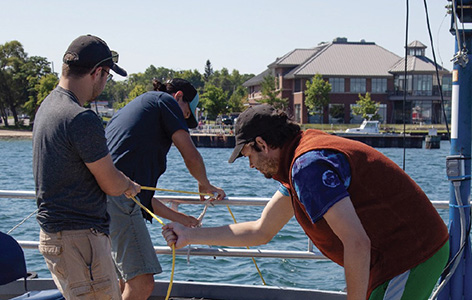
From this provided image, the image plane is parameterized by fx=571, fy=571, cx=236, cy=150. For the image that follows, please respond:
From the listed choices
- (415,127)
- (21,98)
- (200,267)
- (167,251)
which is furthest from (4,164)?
(21,98)

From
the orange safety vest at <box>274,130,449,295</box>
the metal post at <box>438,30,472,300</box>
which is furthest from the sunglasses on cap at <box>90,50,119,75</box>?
the metal post at <box>438,30,472,300</box>

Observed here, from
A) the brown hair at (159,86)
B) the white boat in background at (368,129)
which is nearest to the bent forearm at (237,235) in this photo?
the brown hair at (159,86)

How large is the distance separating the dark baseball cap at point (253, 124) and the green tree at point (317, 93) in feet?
227

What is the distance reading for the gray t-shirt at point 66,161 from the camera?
271 centimetres

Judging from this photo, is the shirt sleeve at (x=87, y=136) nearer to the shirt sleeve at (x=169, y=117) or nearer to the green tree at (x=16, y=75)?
the shirt sleeve at (x=169, y=117)

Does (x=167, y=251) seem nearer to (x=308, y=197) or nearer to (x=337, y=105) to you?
(x=308, y=197)

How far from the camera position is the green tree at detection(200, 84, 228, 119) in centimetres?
8931

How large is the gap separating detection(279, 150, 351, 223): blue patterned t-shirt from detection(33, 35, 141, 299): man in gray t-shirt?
1.05 meters

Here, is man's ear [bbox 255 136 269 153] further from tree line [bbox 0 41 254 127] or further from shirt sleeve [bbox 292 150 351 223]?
tree line [bbox 0 41 254 127]

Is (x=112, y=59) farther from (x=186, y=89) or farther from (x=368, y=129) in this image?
(x=368, y=129)

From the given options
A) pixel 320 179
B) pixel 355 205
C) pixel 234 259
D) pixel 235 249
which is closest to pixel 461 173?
pixel 235 249

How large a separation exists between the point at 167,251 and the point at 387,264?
188cm

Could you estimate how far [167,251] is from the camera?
3908 millimetres

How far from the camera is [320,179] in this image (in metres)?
2.18
